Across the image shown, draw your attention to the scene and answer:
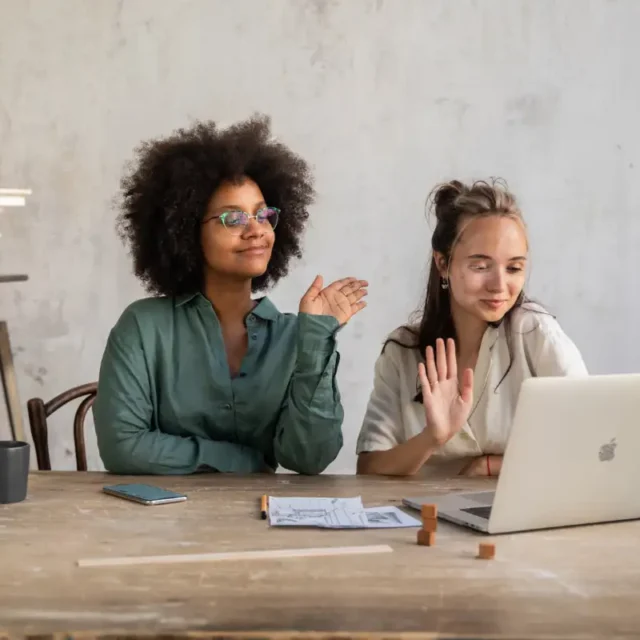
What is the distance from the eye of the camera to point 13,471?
58.4 inches

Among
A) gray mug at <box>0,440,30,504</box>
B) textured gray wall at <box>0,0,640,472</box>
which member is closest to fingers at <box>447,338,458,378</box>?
gray mug at <box>0,440,30,504</box>

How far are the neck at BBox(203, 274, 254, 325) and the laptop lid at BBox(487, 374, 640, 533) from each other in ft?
2.95

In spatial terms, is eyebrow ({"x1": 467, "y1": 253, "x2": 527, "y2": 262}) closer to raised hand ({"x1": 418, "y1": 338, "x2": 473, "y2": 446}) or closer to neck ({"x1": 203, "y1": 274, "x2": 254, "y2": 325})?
raised hand ({"x1": 418, "y1": 338, "x2": 473, "y2": 446})

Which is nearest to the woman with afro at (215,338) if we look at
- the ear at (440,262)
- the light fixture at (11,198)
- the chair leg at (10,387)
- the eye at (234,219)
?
the eye at (234,219)

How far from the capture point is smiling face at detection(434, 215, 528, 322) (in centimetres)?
189

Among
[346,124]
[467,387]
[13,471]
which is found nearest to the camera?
[13,471]

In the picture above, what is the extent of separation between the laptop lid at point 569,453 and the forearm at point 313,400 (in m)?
0.57

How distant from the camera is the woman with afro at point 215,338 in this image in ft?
5.84

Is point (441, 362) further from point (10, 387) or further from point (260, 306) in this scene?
point (10, 387)

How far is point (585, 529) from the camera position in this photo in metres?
1.33

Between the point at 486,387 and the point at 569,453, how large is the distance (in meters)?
0.65

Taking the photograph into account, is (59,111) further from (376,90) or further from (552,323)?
(552,323)

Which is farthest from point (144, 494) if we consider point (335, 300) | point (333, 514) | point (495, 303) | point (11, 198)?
point (11, 198)

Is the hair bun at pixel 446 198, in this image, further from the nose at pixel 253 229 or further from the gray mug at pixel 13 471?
the gray mug at pixel 13 471
